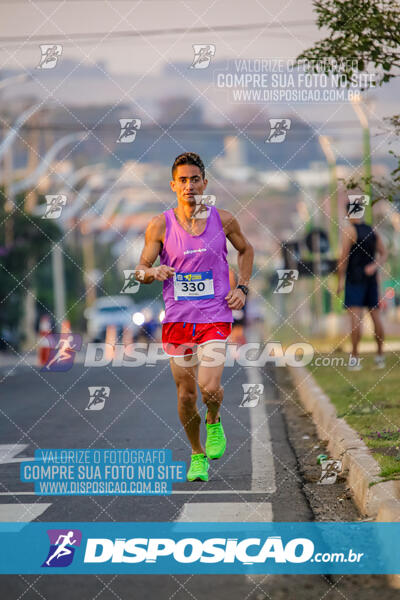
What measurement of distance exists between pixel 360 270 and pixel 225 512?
862cm

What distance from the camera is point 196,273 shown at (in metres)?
6.94

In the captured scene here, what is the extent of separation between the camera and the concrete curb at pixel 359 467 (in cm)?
598

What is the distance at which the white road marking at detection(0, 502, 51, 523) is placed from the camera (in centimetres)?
627

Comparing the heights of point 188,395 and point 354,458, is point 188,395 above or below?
above

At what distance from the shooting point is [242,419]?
11.4m

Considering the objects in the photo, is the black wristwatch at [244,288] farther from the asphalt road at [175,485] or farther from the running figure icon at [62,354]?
the running figure icon at [62,354]

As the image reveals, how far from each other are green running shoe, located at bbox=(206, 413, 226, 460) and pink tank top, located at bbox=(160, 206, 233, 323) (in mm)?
766

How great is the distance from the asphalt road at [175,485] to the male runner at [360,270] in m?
1.45

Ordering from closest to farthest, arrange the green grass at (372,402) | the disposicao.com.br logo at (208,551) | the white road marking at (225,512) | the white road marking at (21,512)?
the disposicao.com.br logo at (208,551) → the white road marking at (225,512) → the white road marking at (21,512) → the green grass at (372,402)

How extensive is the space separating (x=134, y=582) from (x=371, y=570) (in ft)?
3.61

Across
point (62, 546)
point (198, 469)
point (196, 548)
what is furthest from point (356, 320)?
point (62, 546)

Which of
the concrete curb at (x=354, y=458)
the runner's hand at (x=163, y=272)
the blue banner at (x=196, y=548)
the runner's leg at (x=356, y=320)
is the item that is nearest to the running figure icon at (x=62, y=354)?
the runner's leg at (x=356, y=320)

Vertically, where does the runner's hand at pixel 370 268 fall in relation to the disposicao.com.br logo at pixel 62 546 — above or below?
above

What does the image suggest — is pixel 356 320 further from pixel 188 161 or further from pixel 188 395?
pixel 188 161
